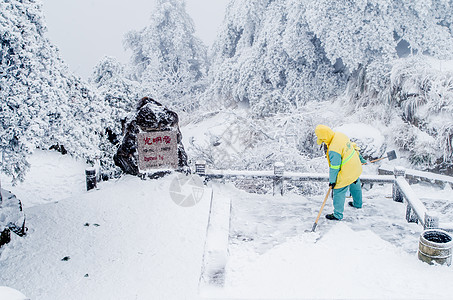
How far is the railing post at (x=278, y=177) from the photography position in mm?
6742

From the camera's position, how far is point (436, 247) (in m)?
4.02

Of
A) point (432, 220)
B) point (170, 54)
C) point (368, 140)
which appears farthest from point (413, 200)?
point (170, 54)

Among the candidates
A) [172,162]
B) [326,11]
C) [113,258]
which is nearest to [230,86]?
[326,11]

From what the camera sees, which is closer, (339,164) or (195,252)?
(195,252)

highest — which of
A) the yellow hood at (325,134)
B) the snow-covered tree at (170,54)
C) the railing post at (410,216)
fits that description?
the snow-covered tree at (170,54)

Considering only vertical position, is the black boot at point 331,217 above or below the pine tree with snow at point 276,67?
below

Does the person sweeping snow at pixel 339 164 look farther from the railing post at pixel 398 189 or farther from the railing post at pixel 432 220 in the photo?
the railing post at pixel 398 189

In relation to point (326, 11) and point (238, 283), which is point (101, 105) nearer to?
point (238, 283)

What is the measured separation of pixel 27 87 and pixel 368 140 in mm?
10045

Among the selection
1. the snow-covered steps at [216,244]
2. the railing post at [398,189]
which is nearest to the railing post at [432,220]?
the railing post at [398,189]

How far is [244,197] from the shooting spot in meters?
6.86

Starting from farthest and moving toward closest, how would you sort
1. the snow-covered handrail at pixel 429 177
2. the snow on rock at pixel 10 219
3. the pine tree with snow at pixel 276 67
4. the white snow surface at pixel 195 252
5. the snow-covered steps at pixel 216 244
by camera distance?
1. the pine tree with snow at pixel 276 67
2. the snow-covered handrail at pixel 429 177
3. the snow on rock at pixel 10 219
4. the snow-covered steps at pixel 216 244
5. the white snow surface at pixel 195 252

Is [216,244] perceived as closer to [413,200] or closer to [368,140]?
[413,200]

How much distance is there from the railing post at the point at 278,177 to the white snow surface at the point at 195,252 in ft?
1.46
